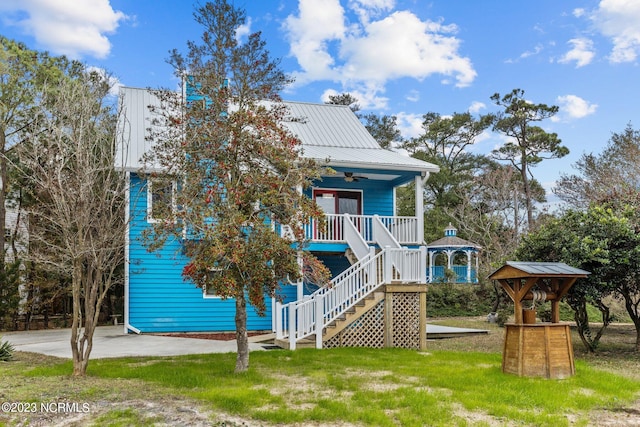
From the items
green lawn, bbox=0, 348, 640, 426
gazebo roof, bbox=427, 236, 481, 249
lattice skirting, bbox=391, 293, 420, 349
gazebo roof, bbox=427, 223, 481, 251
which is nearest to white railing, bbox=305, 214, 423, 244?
lattice skirting, bbox=391, 293, 420, 349

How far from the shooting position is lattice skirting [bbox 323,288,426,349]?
36.2ft

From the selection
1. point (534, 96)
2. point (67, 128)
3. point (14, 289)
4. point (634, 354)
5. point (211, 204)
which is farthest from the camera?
point (534, 96)

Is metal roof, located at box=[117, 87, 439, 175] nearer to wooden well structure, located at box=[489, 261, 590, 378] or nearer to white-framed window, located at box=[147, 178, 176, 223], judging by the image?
white-framed window, located at box=[147, 178, 176, 223]

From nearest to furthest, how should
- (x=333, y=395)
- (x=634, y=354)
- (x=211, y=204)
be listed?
(x=333, y=395) → (x=211, y=204) → (x=634, y=354)

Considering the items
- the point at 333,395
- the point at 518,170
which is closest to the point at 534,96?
the point at 518,170

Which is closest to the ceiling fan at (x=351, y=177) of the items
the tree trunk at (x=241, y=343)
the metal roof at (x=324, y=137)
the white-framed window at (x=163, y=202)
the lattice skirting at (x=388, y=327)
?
the metal roof at (x=324, y=137)

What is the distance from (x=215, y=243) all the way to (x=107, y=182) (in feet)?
7.21

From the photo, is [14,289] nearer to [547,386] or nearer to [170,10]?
[170,10]

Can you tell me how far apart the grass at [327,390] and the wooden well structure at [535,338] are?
0.84ft

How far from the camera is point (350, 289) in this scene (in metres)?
11.2

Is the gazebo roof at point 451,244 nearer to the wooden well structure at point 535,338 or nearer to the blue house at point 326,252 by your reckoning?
the blue house at point 326,252

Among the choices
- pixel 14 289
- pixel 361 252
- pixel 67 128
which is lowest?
pixel 14 289

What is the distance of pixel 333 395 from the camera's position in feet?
21.1

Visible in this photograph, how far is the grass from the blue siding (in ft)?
14.9
